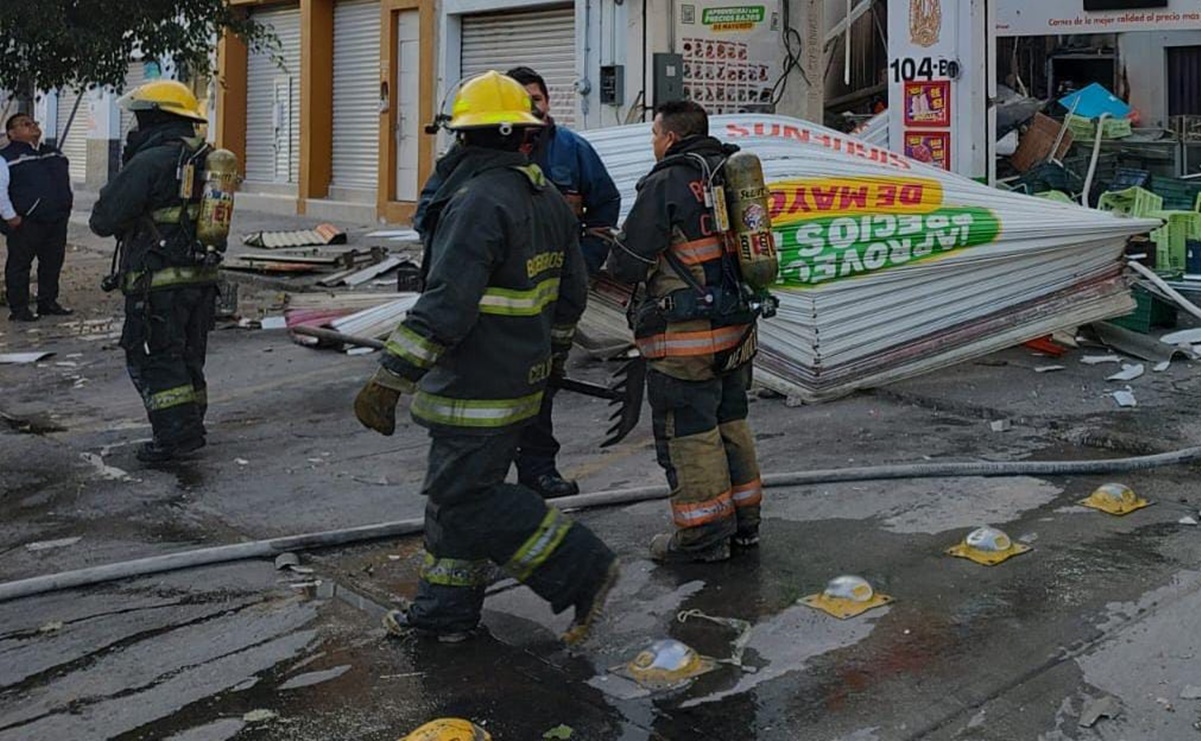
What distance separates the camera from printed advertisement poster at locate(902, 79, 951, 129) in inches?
409

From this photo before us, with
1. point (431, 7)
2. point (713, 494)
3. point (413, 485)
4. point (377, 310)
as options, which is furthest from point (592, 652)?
point (431, 7)

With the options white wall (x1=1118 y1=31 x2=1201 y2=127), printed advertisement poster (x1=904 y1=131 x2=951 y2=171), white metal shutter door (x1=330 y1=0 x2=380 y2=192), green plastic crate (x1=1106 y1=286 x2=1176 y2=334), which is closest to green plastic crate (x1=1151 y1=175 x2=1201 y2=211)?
printed advertisement poster (x1=904 y1=131 x2=951 y2=171)

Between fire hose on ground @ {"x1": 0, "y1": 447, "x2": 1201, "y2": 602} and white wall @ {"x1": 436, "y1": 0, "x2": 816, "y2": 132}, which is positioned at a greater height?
white wall @ {"x1": 436, "y1": 0, "x2": 816, "y2": 132}

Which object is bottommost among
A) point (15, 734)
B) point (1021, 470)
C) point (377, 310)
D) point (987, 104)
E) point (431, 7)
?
point (15, 734)

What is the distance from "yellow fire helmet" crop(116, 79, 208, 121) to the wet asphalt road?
1802mm

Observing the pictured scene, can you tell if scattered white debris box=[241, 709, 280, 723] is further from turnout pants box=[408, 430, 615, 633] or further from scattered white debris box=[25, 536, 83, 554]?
scattered white debris box=[25, 536, 83, 554]

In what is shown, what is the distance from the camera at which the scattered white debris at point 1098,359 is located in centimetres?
839

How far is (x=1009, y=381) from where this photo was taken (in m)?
8.02

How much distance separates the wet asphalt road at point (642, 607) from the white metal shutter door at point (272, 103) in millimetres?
13569

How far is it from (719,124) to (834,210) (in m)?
1.05

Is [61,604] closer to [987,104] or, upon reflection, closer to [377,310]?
[377,310]

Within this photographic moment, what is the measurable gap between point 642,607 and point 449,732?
1.20m

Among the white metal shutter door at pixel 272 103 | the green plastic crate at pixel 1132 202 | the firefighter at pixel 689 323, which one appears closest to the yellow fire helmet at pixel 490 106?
the firefighter at pixel 689 323

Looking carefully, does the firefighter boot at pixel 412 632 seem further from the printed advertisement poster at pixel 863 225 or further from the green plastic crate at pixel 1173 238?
the green plastic crate at pixel 1173 238
